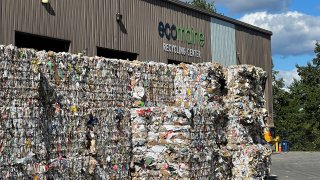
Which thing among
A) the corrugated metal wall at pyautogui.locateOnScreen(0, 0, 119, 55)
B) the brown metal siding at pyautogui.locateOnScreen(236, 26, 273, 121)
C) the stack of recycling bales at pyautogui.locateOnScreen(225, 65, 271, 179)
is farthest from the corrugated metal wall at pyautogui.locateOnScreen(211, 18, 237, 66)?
the stack of recycling bales at pyautogui.locateOnScreen(225, 65, 271, 179)

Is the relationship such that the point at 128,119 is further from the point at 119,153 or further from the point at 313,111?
the point at 313,111

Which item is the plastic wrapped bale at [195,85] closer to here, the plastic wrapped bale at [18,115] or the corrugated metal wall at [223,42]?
the plastic wrapped bale at [18,115]

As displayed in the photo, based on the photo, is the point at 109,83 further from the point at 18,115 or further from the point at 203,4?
the point at 203,4

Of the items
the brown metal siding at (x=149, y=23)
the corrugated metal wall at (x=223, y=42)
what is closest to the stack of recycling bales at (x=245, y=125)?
the brown metal siding at (x=149, y=23)

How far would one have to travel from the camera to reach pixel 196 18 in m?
22.5

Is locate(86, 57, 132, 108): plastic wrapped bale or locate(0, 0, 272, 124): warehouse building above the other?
locate(0, 0, 272, 124): warehouse building

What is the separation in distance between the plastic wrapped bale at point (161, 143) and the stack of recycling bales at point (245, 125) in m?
2.29

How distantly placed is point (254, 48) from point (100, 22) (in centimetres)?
1380

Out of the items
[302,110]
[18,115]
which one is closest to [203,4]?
[302,110]

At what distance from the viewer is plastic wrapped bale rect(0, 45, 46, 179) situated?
6141mm

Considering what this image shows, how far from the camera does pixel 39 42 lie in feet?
50.2

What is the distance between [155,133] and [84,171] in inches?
58.7

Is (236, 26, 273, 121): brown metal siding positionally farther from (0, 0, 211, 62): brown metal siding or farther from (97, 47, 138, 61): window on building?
(97, 47, 138, 61): window on building

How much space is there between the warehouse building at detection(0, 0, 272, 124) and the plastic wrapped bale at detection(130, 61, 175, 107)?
574 cm
